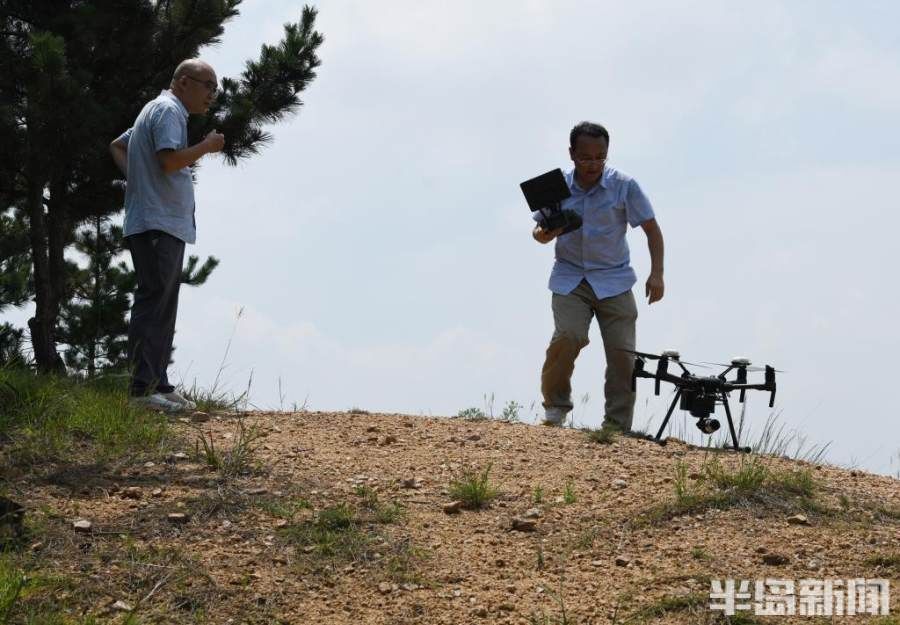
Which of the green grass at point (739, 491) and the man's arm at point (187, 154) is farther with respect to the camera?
the man's arm at point (187, 154)

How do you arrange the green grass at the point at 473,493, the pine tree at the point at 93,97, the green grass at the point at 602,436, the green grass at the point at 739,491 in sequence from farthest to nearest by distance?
the pine tree at the point at 93,97
the green grass at the point at 602,436
the green grass at the point at 473,493
the green grass at the point at 739,491

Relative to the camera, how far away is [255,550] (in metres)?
4.07

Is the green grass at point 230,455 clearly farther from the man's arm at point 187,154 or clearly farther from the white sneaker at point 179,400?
the man's arm at point 187,154

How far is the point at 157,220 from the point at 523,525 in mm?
2884

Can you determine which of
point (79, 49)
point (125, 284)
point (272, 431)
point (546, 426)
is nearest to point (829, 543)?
point (546, 426)

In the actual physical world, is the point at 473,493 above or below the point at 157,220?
below

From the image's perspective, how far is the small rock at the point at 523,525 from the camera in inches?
168

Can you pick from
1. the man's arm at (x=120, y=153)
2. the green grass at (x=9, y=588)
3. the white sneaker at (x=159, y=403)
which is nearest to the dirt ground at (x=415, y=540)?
the green grass at (x=9, y=588)

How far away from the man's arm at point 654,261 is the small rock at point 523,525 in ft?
8.52

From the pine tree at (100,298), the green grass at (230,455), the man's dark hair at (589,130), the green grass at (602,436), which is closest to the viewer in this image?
the green grass at (230,455)

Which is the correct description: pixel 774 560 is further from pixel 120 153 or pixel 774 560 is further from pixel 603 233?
pixel 120 153

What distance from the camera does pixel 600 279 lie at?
6.62m

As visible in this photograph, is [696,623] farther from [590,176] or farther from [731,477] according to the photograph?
[590,176]

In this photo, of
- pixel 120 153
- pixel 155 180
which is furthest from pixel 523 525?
pixel 120 153
